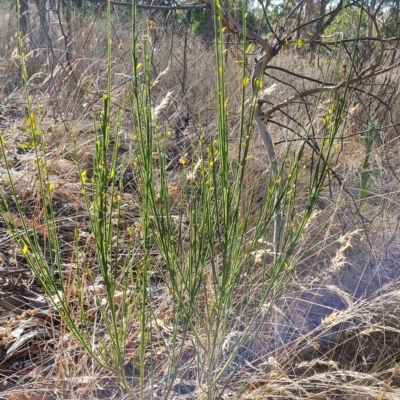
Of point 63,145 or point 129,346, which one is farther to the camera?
point 63,145

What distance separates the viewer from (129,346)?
79.0 inches

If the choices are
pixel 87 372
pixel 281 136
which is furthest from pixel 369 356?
pixel 281 136

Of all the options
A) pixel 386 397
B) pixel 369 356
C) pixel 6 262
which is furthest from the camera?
pixel 6 262

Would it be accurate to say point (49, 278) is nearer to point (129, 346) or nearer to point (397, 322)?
point (129, 346)

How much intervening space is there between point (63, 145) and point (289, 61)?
3189 mm

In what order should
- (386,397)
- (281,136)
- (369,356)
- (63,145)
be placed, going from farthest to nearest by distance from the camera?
(281,136), (63,145), (369,356), (386,397)

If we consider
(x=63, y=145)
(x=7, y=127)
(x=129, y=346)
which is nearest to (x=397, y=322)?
(x=129, y=346)

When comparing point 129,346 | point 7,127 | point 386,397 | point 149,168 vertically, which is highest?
point 149,168

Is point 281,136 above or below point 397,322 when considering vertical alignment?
above

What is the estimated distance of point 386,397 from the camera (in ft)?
5.39

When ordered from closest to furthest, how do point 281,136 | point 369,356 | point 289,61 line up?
point 369,356
point 281,136
point 289,61

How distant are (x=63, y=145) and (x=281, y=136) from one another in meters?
1.36

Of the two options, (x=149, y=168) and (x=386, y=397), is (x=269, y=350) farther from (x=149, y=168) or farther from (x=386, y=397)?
(x=149, y=168)

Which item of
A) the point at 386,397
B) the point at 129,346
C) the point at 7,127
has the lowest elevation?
the point at 129,346
